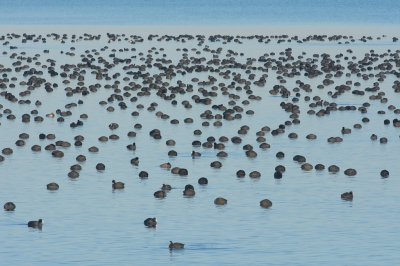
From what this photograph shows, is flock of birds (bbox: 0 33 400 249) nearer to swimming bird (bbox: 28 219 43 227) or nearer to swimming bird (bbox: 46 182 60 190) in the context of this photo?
swimming bird (bbox: 46 182 60 190)

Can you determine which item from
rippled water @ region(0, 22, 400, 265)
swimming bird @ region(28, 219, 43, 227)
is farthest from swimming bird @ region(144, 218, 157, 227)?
swimming bird @ region(28, 219, 43, 227)

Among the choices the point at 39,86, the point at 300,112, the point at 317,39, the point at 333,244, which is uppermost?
the point at 317,39

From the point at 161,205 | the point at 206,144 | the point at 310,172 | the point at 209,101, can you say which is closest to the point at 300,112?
the point at 209,101

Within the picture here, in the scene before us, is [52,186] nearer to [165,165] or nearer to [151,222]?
[165,165]

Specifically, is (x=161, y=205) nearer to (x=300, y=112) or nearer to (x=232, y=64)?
(x=300, y=112)

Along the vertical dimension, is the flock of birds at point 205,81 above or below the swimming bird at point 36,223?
above

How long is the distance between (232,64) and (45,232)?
65.0m

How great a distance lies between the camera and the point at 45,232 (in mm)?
35406

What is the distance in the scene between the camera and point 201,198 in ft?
136

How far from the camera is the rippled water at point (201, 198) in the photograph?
3303 centimetres

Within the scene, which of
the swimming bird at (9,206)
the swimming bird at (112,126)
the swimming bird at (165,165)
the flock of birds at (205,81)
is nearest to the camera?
the swimming bird at (9,206)

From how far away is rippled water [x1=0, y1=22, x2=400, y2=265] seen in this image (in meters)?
33.0

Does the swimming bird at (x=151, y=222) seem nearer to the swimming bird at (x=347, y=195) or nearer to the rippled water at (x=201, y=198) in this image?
the rippled water at (x=201, y=198)

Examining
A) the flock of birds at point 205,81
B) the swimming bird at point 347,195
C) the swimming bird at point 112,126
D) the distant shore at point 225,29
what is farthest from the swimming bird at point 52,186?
the distant shore at point 225,29
